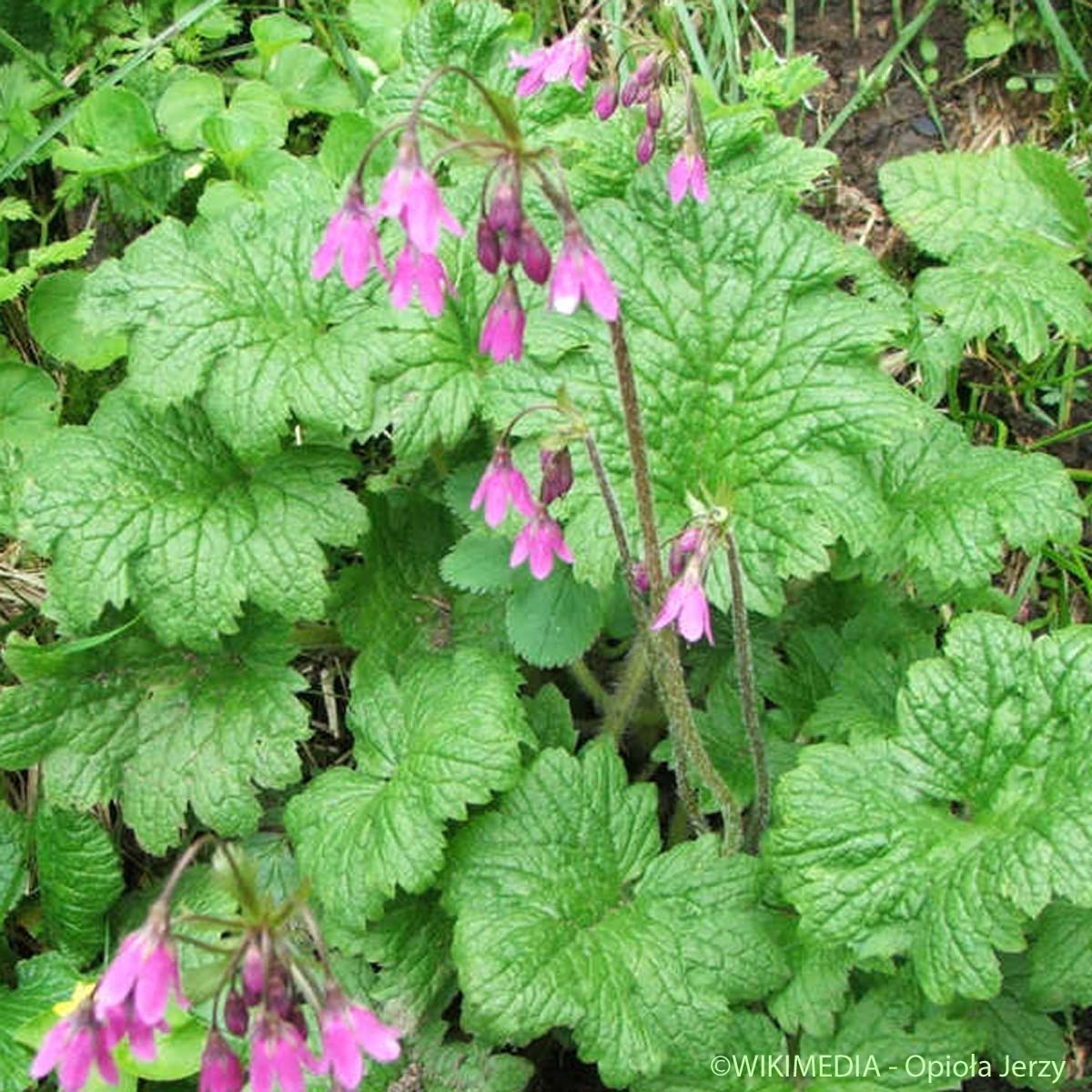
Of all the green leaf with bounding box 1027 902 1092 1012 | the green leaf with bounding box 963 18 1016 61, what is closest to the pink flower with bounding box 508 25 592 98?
the green leaf with bounding box 1027 902 1092 1012

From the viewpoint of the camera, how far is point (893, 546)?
11.0ft

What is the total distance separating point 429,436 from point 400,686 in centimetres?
61

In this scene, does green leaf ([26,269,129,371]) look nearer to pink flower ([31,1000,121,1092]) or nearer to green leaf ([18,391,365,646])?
green leaf ([18,391,365,646])

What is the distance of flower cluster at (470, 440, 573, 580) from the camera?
2512 mm

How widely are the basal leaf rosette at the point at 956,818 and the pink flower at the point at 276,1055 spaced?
130 centimetres

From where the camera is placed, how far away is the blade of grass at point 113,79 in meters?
4.34

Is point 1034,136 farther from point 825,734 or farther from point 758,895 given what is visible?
point 758,895

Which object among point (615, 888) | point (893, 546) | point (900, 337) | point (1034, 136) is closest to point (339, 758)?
point (615, 888)

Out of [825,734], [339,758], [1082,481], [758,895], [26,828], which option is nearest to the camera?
[758,895]

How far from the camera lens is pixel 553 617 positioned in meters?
3.38

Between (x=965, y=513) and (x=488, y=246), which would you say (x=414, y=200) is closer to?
(x=488, y=246)

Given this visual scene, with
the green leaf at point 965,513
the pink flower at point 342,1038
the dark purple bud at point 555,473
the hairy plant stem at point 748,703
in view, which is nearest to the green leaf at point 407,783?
the hairy plant stem at point 748,703

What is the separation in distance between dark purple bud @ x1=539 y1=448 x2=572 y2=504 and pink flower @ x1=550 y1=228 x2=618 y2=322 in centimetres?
44

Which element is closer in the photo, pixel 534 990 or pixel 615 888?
pixel 534 990
